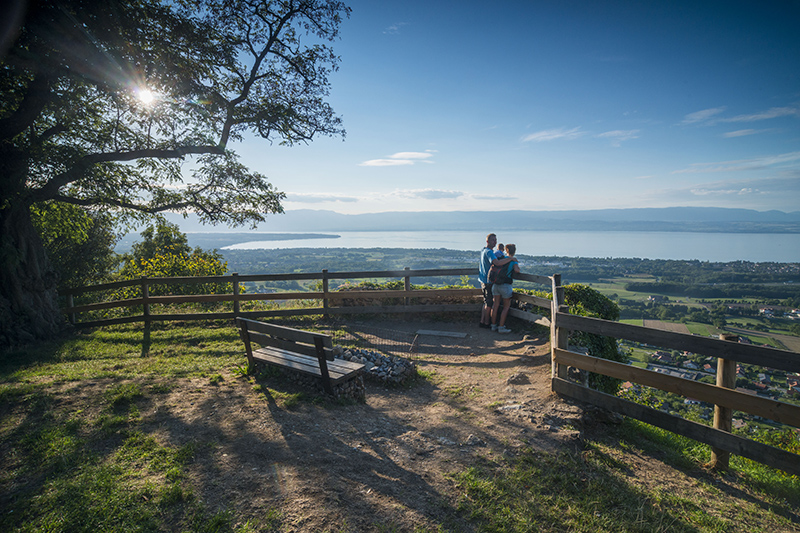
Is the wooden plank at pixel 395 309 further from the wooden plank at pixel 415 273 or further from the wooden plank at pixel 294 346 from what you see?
the wooden plank at pixel 294 346

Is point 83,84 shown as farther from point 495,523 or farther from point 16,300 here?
point 495,523

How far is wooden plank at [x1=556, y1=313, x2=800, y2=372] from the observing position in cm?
331

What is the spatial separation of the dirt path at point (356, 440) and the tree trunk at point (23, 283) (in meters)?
5.82

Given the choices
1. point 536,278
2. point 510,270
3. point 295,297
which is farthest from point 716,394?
point 295,297

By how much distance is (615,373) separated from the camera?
→ 14.4 feet

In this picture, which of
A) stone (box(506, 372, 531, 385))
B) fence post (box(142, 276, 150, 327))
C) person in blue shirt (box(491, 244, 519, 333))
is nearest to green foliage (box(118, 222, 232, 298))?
fence post (box(142, 276, 150, 327))

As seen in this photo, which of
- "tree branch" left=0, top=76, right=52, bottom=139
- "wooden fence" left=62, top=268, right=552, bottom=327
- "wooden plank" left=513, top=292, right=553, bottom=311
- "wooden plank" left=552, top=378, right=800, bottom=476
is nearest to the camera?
"wooden plank" left=552, top=378, right=800, bottom=476

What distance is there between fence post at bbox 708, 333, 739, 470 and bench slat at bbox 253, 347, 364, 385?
13.8ft

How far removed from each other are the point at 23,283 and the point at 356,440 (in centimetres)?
913

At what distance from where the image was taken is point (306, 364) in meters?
5.45

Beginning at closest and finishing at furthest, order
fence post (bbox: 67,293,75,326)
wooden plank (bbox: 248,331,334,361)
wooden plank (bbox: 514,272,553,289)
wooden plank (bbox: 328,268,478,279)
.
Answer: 1. wooden plank (bbox: 248,331,334,361)
2. wooden plank (bbox: 514,272,553,289)
3. fence post (bbox: 67,293,75,326)
4. wooden plank (bbox: 328,268,478,279)

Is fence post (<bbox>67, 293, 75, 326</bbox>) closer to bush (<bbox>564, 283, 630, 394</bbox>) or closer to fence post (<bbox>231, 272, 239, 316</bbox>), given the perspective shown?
fence post (<bbox>231, 272, 239, 316</bbox>)

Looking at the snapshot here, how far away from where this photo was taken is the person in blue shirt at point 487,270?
877cm

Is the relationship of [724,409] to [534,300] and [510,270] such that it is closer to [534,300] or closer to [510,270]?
[534,300]
